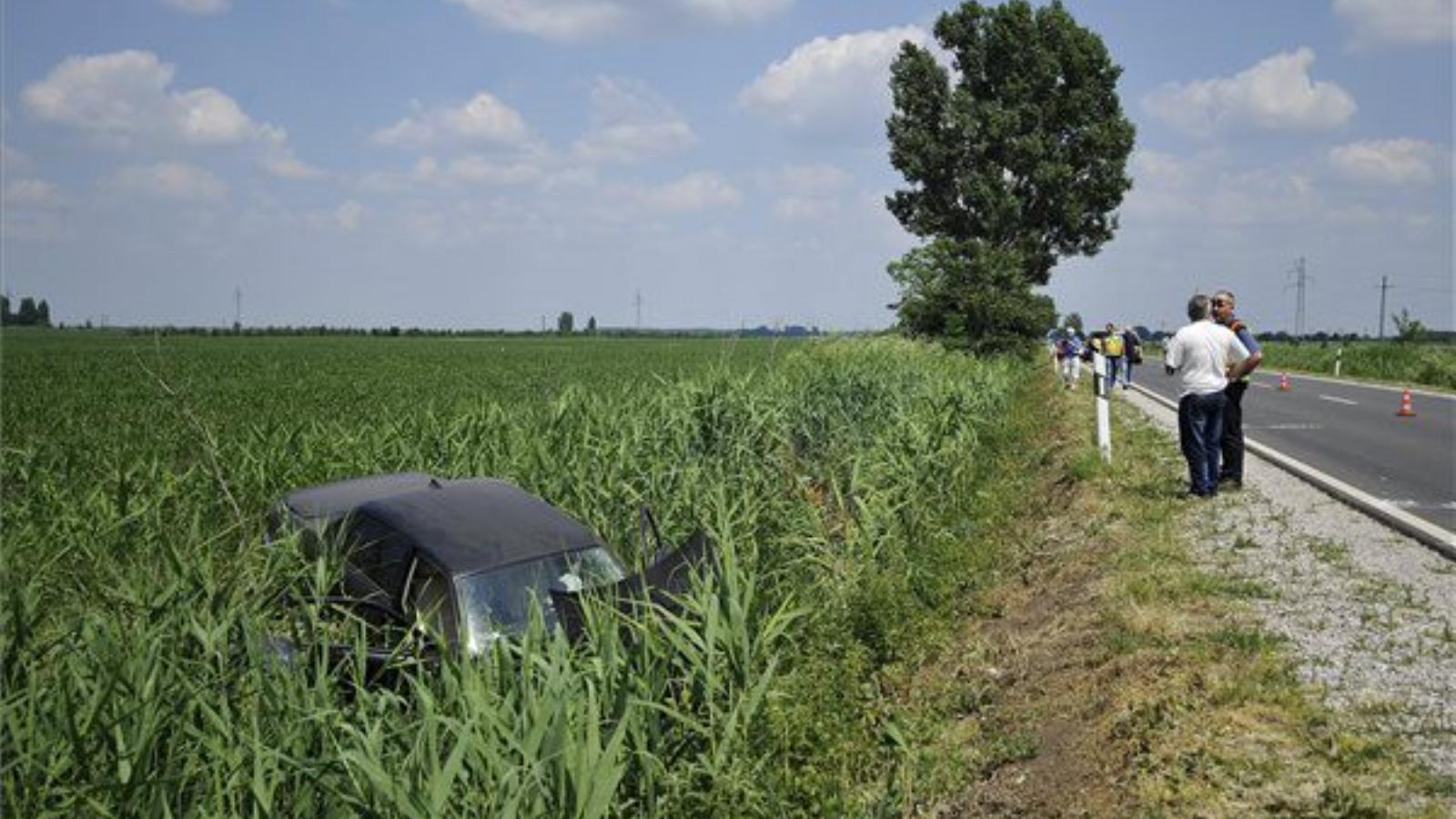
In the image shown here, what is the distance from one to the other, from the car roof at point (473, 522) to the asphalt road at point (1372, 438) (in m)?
7.32

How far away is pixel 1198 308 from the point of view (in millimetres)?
10539

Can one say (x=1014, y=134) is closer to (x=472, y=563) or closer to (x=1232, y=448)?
(x=1232, y=448)

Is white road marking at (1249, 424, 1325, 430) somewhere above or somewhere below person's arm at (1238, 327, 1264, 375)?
below

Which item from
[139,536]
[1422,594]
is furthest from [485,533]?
[1422,594]

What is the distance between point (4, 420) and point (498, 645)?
67.9 ft

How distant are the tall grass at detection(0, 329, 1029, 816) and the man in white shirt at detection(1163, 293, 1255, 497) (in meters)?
2.27

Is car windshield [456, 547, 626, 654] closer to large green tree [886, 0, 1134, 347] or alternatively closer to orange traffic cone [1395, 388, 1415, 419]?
orange traffic cone [1395, 388, 1415, 419]

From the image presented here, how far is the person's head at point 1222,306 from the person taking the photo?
36.7 ft

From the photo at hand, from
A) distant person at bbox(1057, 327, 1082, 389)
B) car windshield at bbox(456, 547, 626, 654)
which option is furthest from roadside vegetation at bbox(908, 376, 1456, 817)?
distant person at bbox(1057, 327, 1082, 389)

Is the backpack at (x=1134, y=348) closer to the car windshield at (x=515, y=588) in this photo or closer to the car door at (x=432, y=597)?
the car windshield at (x=515, y=588)

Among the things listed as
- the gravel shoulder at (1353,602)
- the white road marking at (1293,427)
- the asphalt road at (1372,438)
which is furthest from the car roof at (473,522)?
the white road marking at (1293,427)

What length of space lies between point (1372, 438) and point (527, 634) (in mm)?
15180

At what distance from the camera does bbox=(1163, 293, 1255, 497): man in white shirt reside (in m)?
10.3

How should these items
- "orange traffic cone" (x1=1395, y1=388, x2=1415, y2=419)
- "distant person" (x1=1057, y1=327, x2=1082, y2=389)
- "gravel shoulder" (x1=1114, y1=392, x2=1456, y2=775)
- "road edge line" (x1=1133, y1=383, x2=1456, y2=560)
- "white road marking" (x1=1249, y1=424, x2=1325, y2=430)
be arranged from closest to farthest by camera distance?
"gravel shoulder" (x1=1114, y1=392, x2=1456, y2=775)
"road edge line" (x1=1133, y1=383, x2=1456, y2=560)
"white road marking" (x1=1249, y1=424, x2=1325, y2=430)
"orange traffic cone" (x1=1395, y1=388, x2=1415, y2=419)
"distant person" (x1=1057, y1=327, x2=1082, y2=389)
